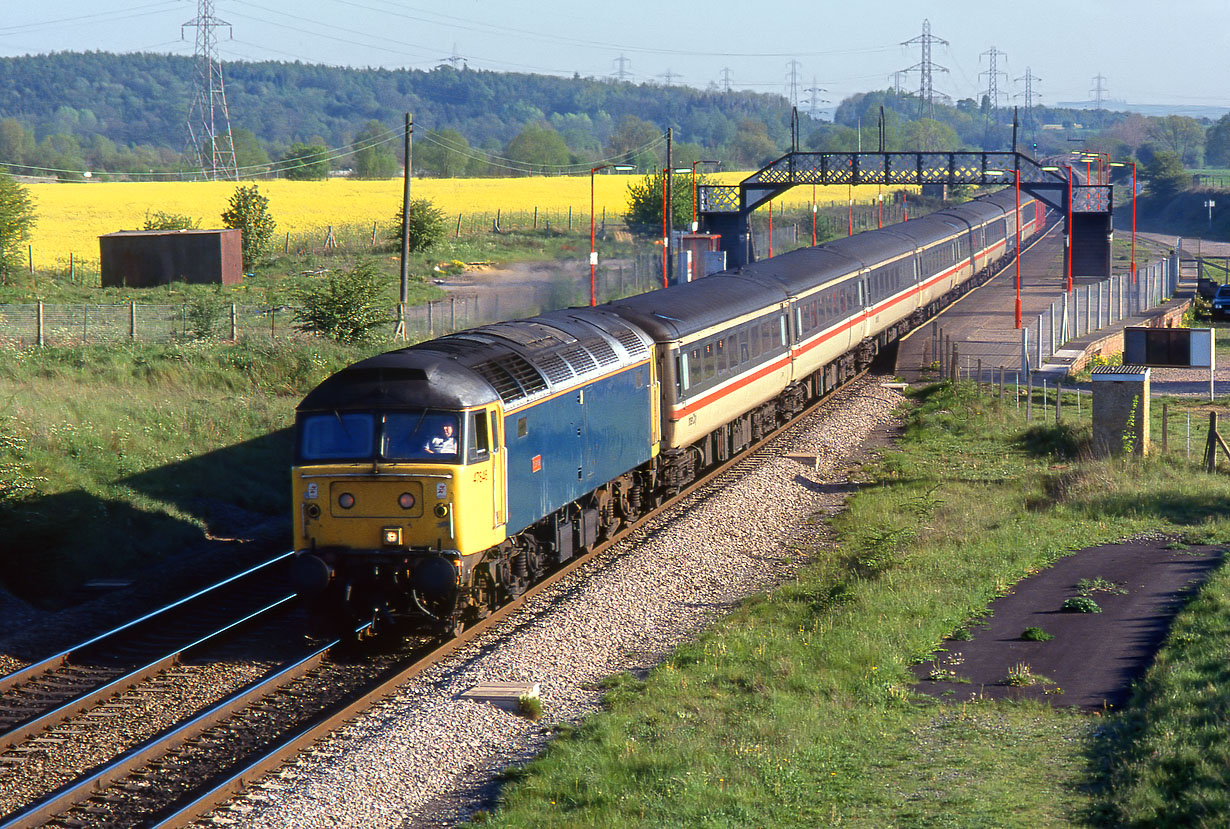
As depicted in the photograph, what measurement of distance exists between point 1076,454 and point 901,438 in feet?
13.9

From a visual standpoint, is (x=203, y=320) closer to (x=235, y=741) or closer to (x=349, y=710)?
(x=349, y=710)

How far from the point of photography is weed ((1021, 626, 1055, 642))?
14.3 meters

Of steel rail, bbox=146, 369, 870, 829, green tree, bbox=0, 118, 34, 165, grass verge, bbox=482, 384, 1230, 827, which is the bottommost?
steel rail, bbox=146, 369, 870, 829

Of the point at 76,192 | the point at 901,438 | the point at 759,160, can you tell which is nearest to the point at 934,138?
the point at 759,160

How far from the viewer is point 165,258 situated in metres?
50.7

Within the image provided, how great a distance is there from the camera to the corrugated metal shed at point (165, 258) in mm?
50156

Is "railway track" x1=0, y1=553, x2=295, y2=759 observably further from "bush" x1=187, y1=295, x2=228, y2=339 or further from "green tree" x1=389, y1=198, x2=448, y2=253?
"green tree" x1=389, y1=198, x2=448, y2=253

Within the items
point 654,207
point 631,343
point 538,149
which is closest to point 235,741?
point 631,343

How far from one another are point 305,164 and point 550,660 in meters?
131

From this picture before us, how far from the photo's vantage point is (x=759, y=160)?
639 ft

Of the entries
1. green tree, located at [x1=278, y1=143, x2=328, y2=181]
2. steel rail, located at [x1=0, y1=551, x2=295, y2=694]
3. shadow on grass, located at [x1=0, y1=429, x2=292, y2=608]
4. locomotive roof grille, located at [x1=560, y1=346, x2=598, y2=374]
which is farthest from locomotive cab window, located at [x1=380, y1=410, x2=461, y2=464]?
green tree, located at [x1=278, y1=143, x2=328, y2=181]

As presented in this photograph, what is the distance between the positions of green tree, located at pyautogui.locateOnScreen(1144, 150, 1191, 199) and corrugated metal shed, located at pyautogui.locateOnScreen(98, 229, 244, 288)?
109 meters

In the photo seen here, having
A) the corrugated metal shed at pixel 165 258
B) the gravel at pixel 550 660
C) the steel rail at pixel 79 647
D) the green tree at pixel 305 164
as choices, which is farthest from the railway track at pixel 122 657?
the green tree at pixel 305 164


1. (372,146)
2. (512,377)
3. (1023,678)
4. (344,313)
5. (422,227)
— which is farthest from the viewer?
(372,146)
